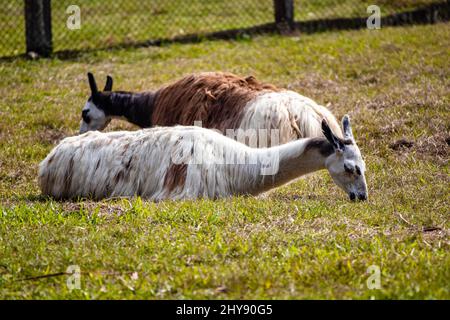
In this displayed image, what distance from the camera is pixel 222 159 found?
7.30 meters

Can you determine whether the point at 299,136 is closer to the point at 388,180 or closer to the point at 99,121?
the point at 388,180

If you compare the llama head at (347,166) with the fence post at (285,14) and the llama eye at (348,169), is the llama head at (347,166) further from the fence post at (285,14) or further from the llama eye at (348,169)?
the fence post at (285,14)

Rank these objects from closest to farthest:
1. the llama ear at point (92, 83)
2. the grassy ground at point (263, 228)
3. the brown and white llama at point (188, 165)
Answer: the grassy ground at point (263, 228)
the brown and white llama at point (188, 165)
the llama ear at point (92, 83)

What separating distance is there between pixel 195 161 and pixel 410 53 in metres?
6.16

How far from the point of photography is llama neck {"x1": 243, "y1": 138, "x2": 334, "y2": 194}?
7.17 metres

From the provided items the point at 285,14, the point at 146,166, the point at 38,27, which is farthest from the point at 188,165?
the point at 285,14

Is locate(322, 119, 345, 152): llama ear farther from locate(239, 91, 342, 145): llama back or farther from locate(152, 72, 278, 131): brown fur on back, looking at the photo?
locate(152, 72, 278, 131): brown fur on back

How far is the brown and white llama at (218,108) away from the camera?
326 inches

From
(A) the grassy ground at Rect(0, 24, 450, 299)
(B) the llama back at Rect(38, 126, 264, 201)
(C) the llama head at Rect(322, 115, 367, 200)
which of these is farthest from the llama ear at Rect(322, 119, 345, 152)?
(B) the llama back at Rect(38, 126, 264, 201)

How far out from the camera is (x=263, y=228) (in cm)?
589

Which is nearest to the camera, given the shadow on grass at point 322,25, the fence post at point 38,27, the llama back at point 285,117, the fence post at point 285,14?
the llama back at point 285,117

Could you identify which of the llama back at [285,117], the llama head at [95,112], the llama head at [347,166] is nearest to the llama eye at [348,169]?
the llama head at [347,166]

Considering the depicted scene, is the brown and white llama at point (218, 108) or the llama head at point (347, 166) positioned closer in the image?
the llama head at point (347, 166)

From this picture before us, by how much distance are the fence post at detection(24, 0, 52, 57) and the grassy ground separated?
263 centimetres
